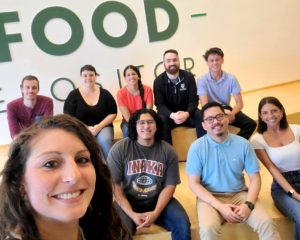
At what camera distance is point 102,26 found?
13.1ft

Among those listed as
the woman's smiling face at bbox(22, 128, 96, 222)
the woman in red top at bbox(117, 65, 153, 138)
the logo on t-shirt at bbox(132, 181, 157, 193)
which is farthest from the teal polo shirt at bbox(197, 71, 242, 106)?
the woman's smiling face at bbox(22, 128, 96, 222)

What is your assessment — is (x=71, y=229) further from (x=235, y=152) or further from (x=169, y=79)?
(x=169, y=79)

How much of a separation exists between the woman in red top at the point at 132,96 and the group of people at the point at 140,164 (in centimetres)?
1

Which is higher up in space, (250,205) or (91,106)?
(91,106)

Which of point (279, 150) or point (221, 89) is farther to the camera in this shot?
point (221, 89)

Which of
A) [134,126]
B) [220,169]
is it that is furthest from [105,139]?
[220,169]

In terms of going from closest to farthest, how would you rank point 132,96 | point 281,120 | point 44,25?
1. point 281,120
2. point 132,96
3. point 44,25

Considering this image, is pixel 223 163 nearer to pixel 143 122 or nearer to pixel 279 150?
pixel 279 150

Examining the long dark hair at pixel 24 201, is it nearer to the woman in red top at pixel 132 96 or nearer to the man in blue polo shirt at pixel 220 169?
the man in blue polo shirt at pixel 220 169

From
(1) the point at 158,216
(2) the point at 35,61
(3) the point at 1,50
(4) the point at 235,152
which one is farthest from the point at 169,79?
(3) the point at 1,50

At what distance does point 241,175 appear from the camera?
204 centimetres

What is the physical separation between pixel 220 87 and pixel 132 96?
1117mm

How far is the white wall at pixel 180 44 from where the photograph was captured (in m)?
3.79

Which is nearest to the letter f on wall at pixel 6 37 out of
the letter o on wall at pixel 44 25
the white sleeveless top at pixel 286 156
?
the letter o on wall at pixel 44 25
